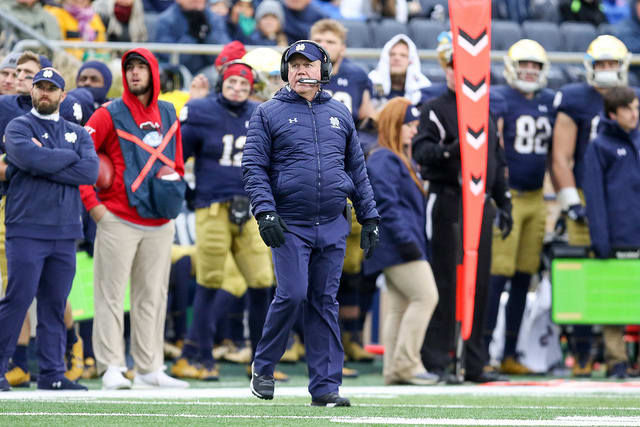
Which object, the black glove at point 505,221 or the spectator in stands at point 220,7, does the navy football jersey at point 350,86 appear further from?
the spectator in stands at point 220,7

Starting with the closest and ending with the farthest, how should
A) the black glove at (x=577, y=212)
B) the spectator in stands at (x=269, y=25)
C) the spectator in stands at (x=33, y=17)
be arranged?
the black glove at (x=577, y=212), the spectator in stands at (x=33, y=17), the spectator in stands at (x=269, y=25)

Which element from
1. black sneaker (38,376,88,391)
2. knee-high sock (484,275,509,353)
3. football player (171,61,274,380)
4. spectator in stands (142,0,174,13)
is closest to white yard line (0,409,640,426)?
black sneaker (38,376,88,391)

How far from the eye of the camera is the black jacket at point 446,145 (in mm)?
9500

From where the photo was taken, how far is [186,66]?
1319cm

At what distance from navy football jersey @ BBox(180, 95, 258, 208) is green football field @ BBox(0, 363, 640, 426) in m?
Result: 1.28

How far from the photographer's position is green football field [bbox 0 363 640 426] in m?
6.05

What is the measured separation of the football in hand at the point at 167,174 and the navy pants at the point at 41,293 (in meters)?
0.79

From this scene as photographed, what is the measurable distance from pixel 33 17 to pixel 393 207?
4573mm

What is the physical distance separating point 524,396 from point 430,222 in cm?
188

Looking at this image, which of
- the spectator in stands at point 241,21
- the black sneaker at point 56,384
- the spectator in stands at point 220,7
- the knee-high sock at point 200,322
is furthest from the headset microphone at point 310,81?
the spectator in stands at point 220,7

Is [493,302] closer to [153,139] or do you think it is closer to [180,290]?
[180,290]

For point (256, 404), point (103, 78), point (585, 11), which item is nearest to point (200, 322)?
point (103, 78)

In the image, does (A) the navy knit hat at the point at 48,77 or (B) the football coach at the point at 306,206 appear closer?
(B) the football coach at the point at 306,206

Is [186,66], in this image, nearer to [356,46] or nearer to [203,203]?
[356,46]
